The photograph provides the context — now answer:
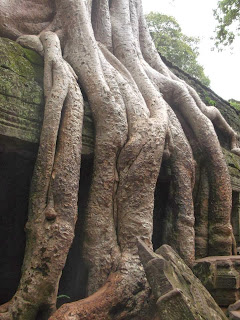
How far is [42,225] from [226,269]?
4.91 feet

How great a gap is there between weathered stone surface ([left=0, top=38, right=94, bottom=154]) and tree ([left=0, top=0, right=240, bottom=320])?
8cm

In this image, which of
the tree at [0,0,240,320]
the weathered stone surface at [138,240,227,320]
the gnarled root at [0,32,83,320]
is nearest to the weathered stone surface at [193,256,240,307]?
the tree at [0,0,240,320]

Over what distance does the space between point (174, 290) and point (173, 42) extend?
12939 millimetres

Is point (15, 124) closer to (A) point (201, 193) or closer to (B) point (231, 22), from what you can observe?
(A) point (201, 193)

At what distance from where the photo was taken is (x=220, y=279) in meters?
2.36

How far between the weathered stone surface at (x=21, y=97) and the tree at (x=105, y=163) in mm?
81

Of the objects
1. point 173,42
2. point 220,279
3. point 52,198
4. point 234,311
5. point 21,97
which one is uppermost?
point 173,42

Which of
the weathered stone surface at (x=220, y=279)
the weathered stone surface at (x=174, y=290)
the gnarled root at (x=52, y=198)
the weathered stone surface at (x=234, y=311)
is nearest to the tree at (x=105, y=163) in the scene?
the gnarled root at (x=52, y=198)

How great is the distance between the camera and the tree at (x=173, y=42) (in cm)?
1273

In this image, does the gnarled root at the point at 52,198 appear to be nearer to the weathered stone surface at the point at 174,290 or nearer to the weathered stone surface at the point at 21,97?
the weathered stone surface at the point at 21,97

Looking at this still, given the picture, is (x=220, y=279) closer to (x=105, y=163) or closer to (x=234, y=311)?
(x=234, y=311)

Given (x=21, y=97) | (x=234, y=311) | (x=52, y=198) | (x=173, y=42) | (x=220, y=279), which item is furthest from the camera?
(x=173, y=42)

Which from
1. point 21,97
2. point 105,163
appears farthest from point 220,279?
point 21,97

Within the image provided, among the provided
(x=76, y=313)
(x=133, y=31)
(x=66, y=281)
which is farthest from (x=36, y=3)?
(x=76, y=313)
